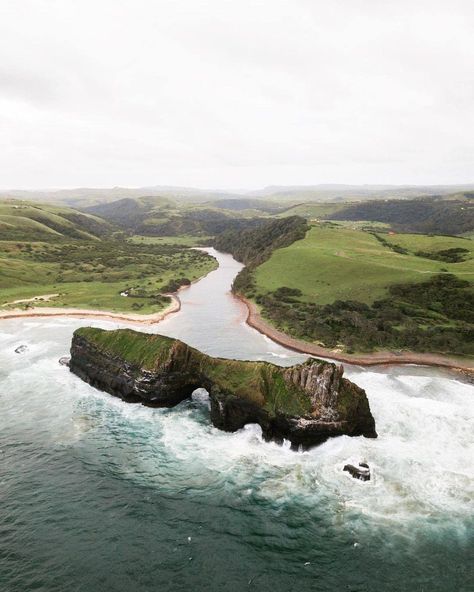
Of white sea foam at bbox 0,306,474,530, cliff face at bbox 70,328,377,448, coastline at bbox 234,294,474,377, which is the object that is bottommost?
coastline at bbox 234,294,474,377

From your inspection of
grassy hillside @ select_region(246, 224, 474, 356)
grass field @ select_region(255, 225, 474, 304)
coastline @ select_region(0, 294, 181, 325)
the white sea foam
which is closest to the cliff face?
the white sea foam

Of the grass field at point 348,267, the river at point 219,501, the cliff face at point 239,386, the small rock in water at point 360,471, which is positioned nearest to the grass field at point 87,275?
the grass field at point 348,267

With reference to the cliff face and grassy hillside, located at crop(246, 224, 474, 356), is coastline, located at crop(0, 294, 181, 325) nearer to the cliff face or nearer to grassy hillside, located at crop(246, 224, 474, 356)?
grassy hillside, located at crop(246, 224, 474, 356)

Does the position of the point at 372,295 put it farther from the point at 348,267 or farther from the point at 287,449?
the point at 287,449

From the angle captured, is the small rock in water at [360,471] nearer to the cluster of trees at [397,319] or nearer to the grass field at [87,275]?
the cluster of trees at [397,319]

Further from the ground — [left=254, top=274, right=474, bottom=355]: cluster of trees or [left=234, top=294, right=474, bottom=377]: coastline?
[left=254, top=274, right=474, bottom=355]: cluster of trees

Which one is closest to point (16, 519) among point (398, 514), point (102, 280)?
point (398, 514)
